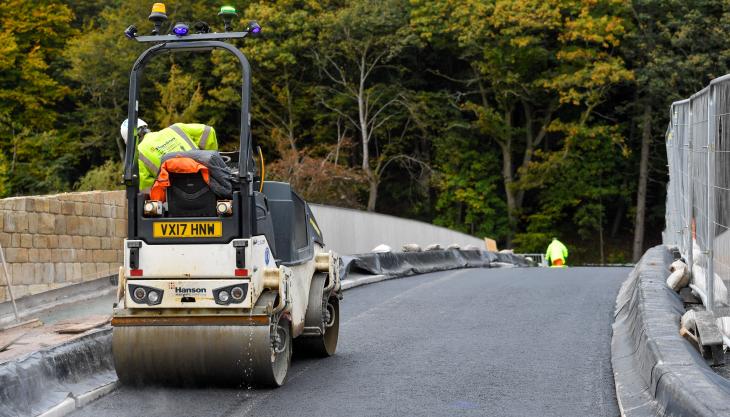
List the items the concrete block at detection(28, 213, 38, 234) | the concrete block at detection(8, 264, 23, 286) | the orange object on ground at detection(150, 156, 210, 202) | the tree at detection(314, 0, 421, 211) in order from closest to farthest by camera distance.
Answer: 1. the orange object on ground at detection(150, 156, 210, 202)
2. the concrete block at detection(8, 264, 23, 286)
3. the concrete block at detection(28, 213, 38, 234)
4. the tree at detection(314, 0, 421, 211)

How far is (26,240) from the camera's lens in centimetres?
1305

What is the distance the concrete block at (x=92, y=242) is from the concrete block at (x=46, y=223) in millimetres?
933

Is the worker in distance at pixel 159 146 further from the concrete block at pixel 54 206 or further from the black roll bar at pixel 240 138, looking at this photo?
the concrete block at pixel 54 206

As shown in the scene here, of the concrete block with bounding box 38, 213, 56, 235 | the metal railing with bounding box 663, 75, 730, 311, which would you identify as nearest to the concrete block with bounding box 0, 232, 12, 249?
the concrete block with bounding box 38, 213, 56, 235

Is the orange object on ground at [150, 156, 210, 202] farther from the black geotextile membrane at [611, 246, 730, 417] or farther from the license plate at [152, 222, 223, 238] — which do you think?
the black geotextile membrane at [611, 246, 730, 417]

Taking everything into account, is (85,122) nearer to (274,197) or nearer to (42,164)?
(42,164)

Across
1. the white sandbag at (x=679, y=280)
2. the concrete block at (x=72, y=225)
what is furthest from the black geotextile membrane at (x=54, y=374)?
the white sandbag at (x=679, y=280)

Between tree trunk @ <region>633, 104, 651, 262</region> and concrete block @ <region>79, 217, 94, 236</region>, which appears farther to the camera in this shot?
tree trunk @ <region>633, 104, 651, 262</region>

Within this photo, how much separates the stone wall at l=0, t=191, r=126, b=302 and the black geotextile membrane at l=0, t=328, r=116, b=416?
4229 millimetres

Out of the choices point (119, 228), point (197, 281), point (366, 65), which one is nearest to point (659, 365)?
point (197, 281)

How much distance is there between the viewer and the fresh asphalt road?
→ 7352mm

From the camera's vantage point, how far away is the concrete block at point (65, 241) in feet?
45.9

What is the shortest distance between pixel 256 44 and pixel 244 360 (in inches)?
1500

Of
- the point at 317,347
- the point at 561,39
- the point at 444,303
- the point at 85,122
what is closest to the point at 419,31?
the point at 561,39
